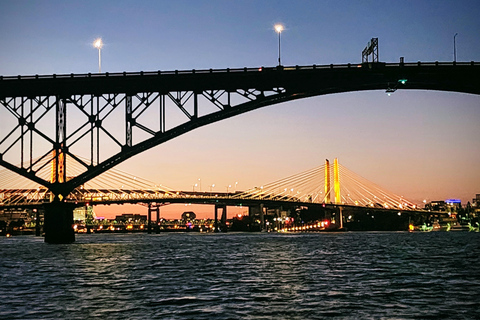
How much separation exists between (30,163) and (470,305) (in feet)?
143

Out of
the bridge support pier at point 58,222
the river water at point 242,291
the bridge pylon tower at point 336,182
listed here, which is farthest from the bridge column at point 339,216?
the river water at point 242,291

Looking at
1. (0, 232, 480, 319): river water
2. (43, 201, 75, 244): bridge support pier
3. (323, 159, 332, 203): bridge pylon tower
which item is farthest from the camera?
(323, 159, 332, 203): bridge pylon tower

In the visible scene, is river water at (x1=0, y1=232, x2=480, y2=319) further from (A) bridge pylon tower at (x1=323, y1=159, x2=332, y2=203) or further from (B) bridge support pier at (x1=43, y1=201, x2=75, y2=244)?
(A) bridge pylon tower at (x1=323, y1=159, x2=332, y2=203)

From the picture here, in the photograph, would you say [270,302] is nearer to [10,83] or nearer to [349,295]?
[349,295]

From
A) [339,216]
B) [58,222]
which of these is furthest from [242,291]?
[339,216]

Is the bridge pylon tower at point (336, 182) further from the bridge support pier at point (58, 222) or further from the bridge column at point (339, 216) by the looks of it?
the bridge support pier at point (58, 222)

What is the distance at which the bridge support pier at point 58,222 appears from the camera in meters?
58.4

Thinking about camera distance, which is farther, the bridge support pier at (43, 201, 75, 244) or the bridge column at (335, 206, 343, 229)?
the bridge column at (335, 206, 343, 229)

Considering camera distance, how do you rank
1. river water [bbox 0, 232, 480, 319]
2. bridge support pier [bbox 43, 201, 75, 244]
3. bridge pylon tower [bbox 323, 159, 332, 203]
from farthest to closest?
bridge pylon tower [bbox 323, 159, 332, 203] < bridge support pier [bbox 43, 201, 75, 244] < river water [bbox 0, 232, 480, 319]

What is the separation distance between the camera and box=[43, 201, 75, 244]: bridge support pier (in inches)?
2299

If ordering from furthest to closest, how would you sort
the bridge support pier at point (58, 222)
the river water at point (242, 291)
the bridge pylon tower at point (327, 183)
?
the bridge pylon tower at point (327, 183) < the bridge support pier at point (58, 222) < the river water at point (242, 291)

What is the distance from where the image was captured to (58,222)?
198 ft

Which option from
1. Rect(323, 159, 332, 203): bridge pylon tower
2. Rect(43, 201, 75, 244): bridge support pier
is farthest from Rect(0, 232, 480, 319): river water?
Rect(323, 159, 332, 203): bridge pylon tower

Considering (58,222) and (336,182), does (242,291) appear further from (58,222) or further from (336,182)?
(336,182)
